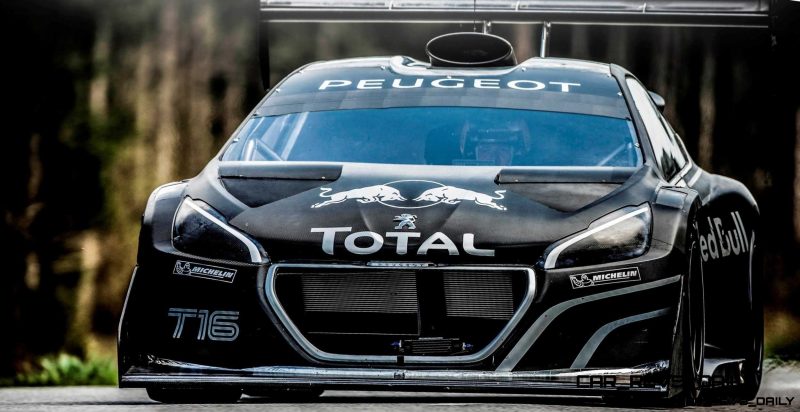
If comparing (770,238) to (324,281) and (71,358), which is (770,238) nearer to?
(71,358)

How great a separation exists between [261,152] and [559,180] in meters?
1.32

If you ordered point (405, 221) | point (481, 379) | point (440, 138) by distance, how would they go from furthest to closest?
point (440, 138) < point (405, 221) < point (481, 379)

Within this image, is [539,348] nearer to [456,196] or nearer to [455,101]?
[456,196]

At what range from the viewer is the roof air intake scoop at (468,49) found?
24.4 ft

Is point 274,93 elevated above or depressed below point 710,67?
above

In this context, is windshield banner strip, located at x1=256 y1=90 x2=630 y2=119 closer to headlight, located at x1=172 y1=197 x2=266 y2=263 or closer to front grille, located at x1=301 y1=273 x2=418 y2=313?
headlight, located at x1=172 y1=197 x2=266 y2=263

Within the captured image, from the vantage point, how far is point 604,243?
224 inches

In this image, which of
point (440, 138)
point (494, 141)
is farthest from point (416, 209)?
point (494, 141)

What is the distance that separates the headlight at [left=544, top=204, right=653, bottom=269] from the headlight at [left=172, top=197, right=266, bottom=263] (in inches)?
35.8

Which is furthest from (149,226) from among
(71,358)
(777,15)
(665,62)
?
(665,62)

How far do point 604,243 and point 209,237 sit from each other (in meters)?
1.23

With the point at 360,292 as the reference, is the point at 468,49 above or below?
above

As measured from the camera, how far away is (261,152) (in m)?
6.82

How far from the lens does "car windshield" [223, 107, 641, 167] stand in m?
6.69
